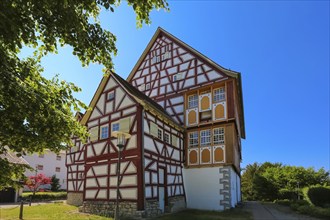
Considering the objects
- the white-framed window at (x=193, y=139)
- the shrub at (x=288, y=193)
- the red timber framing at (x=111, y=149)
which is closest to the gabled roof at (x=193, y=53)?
the white-framed window at (x=193, y=139)

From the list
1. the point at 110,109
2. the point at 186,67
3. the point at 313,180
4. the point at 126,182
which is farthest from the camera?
the point at 313,180

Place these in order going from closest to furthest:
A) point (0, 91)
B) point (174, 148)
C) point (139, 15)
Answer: point (0, 91)
point (139, 15)
point (174, 148)

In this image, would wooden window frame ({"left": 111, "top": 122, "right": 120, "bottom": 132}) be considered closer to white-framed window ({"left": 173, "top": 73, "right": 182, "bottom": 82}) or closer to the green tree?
white-framed window ({"left": 173, "top": 73, "right": 182, "bottom": 82})

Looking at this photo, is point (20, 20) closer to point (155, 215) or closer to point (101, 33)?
point (101, 33)

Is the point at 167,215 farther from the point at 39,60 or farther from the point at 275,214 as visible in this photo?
the point at 39,60

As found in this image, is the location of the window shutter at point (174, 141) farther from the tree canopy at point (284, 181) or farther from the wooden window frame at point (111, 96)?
the tree canopy at point (284, 181)

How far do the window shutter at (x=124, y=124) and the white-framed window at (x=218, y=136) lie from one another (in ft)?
24.0

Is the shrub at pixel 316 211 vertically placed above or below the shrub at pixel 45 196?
above

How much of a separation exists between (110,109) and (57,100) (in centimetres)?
1123

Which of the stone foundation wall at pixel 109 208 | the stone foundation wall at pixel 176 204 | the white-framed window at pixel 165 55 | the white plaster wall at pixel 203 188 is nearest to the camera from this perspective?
the stone foundation wall at pixel 109 208

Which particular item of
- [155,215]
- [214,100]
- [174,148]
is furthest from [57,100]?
[214,100]

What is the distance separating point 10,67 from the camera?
6.42 meters

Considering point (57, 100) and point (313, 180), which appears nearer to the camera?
point (57, 100)

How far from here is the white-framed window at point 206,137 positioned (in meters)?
21.1
